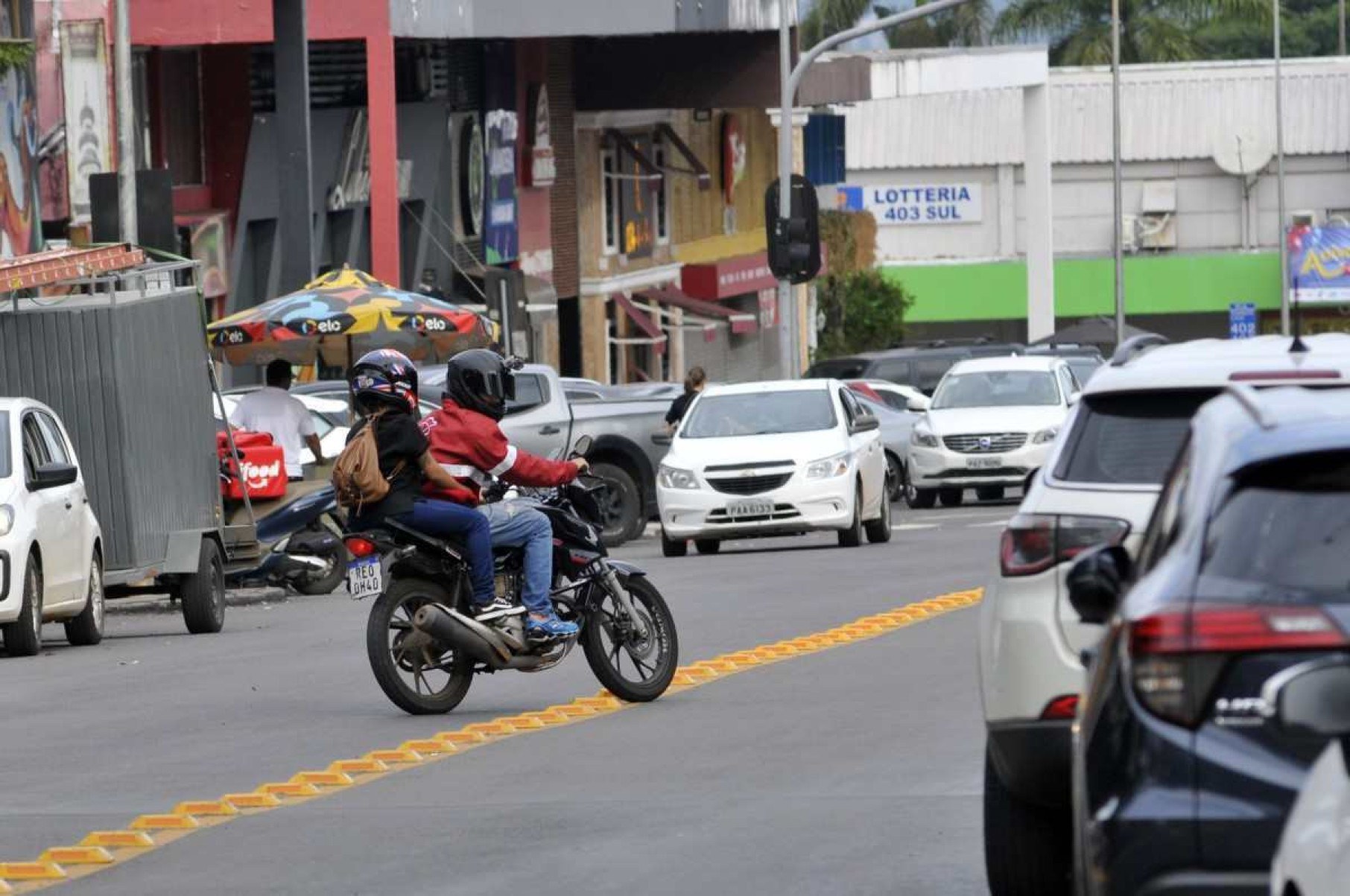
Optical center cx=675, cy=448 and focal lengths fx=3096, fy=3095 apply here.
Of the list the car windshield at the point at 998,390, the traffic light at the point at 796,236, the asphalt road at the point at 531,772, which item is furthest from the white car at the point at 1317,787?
the traffic light at the point at 796,236

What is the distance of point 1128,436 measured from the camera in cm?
838

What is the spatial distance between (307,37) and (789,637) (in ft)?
73.2

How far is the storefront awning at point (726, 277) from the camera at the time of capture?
60.8 m

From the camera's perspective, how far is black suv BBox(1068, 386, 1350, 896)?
544 centimetres

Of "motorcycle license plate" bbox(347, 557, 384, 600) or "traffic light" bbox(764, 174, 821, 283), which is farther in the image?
"traffic light" bbox(764, 174, 821, 283)

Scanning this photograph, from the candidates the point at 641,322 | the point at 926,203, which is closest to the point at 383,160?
the point at 641,322

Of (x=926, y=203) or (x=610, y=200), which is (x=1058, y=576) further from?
(x=926, y=203)

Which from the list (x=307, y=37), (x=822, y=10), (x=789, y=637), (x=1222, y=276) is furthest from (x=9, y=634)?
(x=822, y=10)

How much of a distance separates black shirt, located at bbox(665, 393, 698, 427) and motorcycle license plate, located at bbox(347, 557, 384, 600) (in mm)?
16359

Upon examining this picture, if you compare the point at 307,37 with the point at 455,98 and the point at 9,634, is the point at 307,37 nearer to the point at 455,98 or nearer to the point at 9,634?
the point at 455,98

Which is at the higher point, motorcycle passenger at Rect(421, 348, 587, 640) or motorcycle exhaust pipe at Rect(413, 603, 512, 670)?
motorcycle passenger at Rect(421, 348, 587, 640)

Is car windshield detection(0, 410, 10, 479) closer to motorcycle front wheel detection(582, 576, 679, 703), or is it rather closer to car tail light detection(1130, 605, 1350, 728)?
motorcycle front wheel detection(582, 576, 679, 703)

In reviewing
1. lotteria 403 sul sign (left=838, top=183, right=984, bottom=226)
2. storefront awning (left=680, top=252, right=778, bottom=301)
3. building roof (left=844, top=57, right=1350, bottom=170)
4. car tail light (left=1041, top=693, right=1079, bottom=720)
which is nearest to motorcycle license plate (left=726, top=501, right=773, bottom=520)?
car tail light (left=1041, top=693, right=1079, bottom=720)

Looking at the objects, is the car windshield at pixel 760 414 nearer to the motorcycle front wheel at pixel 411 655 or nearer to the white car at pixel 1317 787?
the motorcycle front wheel at pixel 411 655
